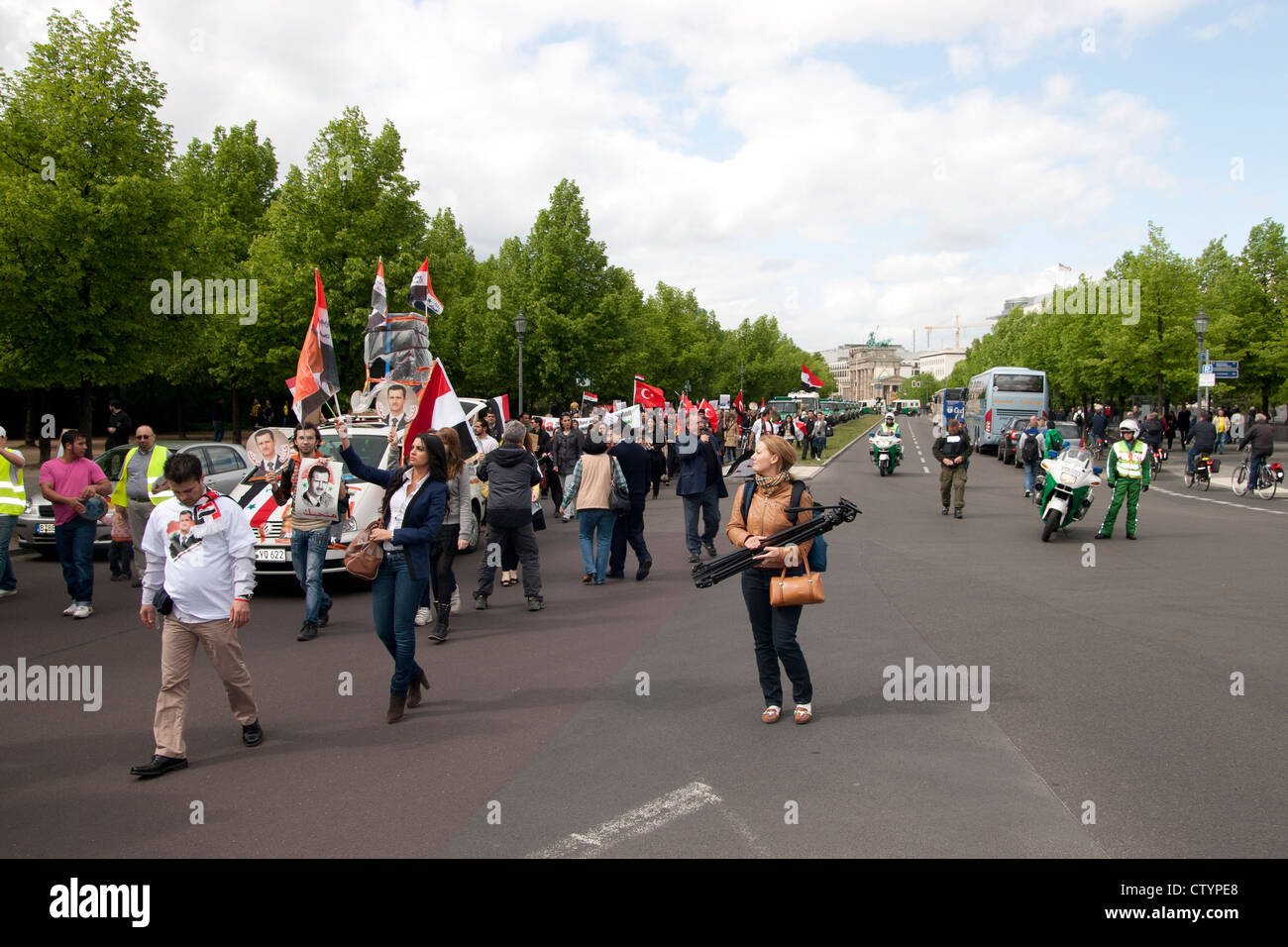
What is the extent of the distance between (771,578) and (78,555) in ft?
23.9

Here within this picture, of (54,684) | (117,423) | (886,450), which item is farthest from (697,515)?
(886,450)

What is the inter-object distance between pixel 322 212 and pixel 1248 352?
3808 cm

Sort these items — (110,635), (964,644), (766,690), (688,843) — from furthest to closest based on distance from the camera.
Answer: (110,635)
(964,644)
(766,690)
(688,843)

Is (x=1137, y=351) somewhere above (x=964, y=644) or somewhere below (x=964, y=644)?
above

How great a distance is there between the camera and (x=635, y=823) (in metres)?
4.28

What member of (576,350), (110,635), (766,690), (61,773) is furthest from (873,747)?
(576,350)

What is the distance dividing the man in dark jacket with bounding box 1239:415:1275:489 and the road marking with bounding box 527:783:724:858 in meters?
21.8

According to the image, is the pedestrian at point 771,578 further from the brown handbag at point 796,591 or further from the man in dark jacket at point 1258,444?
the man in dark jacket at point 1258,444

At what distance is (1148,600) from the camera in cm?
952

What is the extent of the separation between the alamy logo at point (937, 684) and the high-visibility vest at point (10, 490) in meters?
8.74

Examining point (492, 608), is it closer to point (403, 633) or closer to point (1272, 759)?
point (403, 633)

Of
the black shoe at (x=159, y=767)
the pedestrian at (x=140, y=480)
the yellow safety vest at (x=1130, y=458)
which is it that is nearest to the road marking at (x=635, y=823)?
the black shoe at (x=159, y=767)

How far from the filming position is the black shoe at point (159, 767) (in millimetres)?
5039
